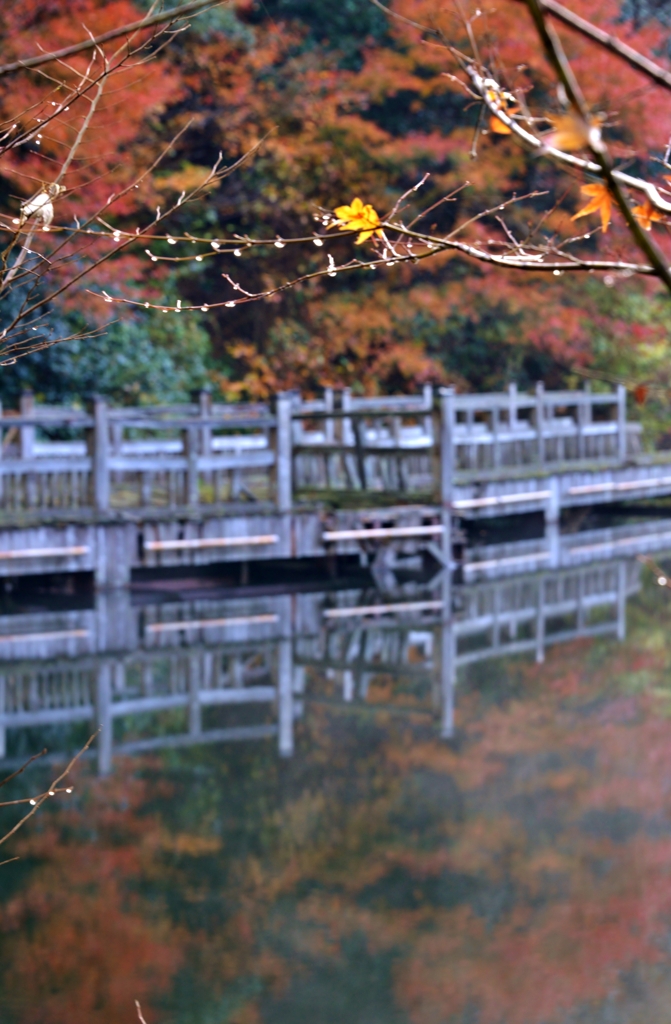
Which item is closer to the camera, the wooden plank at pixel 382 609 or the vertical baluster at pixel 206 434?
the wooden plank at pixel 382 609

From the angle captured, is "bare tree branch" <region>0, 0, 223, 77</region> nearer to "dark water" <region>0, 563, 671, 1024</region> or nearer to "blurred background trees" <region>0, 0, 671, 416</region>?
"dark water" <region>0, 563, 671, 1024</region>

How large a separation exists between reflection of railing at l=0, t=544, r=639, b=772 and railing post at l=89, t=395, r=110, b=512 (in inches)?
38.9

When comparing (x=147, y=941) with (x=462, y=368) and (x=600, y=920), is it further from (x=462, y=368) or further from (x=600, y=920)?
(x=462, y=368)

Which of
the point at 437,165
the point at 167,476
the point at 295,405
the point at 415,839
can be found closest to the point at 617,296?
the point at 437,165

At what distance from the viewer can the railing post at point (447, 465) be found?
Result: 1422 cm

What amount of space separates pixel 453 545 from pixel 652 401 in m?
9.65

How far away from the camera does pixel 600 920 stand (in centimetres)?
530

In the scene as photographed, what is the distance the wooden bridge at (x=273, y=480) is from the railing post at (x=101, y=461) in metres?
0.01

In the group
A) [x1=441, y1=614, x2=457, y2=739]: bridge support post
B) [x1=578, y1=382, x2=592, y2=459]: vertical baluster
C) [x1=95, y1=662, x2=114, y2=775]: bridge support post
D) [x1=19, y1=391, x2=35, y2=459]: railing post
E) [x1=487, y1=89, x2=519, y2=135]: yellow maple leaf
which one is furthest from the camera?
[x1=578, y1=382, x2=592, y2=459]: vertical baluster

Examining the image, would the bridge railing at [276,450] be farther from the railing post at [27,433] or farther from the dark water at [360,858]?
the dark water at [360,858]

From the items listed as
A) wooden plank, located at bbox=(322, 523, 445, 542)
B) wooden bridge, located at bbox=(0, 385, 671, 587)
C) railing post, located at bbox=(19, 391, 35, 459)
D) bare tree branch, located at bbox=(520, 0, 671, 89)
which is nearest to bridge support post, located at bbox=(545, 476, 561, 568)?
wooden bridge, located at bbox=(0, 385, 671, 587)

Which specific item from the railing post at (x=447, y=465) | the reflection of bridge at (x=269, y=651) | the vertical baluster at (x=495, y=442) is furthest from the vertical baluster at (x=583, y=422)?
the railing post at (x=447, y=465)

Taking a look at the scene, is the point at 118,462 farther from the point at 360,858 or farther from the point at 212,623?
the point at 360,858

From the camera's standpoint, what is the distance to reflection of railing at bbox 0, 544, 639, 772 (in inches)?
355
